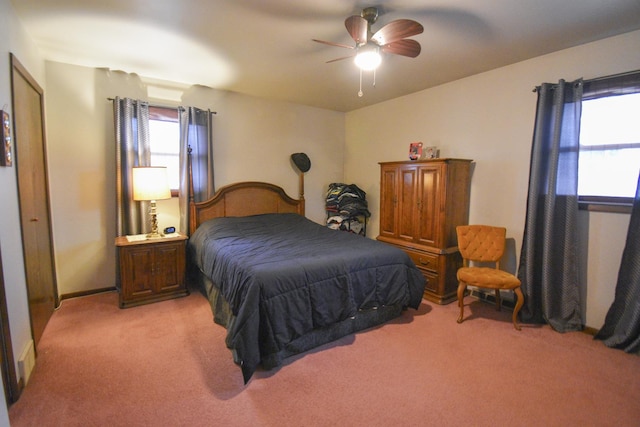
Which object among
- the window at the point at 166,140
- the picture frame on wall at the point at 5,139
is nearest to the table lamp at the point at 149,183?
the window at the point at 166,140

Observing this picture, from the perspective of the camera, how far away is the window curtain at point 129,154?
3.41 metres

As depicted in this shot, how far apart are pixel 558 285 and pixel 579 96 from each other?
1.66 m

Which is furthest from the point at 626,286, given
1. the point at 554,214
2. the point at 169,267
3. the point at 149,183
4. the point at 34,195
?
the point at 34,195

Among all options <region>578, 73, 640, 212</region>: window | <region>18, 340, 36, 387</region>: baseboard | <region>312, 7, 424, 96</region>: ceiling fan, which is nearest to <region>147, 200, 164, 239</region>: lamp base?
<region>18, 340, 36, 387</region>: baseboard

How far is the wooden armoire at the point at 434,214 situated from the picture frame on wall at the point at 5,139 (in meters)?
3.46

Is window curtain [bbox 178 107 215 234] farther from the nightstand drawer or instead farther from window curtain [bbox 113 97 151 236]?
the nightstand drawer

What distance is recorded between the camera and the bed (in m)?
2.15

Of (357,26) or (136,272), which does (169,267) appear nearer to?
(136,272)

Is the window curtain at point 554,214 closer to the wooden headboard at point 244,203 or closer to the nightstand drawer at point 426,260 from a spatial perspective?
the nightstand drawer at point 426,260

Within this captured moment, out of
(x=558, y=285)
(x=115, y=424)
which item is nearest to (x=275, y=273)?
(x=115, y=424)

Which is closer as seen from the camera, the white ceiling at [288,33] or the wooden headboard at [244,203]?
the white ceiling at [288,33]

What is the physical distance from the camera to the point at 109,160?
11.6 feet

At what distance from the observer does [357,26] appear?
199cm

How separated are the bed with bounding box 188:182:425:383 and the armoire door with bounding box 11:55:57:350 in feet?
4.25
